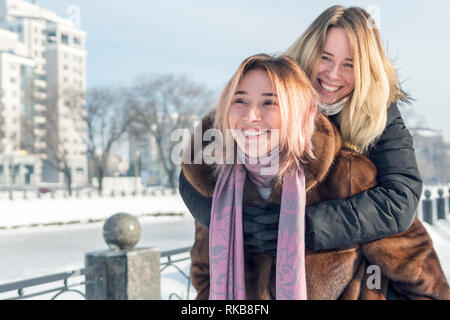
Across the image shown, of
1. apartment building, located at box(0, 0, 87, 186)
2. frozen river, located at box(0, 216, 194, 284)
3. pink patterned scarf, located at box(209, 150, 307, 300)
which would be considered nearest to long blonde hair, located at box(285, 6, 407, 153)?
pink patterned scarf, located at box(209, 150, 307, 300)

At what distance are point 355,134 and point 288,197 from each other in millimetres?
380

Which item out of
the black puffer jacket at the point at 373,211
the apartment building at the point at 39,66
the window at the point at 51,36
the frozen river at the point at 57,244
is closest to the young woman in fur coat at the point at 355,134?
the black puffer jacket at the point at 373,211

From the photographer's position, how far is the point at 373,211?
154 cm

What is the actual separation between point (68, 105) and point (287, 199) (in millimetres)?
43286

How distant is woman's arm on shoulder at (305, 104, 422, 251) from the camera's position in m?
1.54

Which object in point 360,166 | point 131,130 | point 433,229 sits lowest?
point 433,229

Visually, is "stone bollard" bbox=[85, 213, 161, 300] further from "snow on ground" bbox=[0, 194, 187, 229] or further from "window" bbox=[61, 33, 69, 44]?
"window" bbox=[61, 33, 69, 44]

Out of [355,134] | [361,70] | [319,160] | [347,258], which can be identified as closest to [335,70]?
[361,70]

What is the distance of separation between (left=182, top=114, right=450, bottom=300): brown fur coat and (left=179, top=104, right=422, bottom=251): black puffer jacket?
6 centimetres

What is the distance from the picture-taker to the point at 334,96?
183cm

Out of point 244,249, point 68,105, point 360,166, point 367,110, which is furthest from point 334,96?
point 68,105

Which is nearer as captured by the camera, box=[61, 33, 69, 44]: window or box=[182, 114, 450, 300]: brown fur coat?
box=[182, 114, 450, 300]: brown fur coat

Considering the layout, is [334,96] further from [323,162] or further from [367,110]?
[323,162]

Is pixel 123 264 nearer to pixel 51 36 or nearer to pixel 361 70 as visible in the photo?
pixel 361 70
